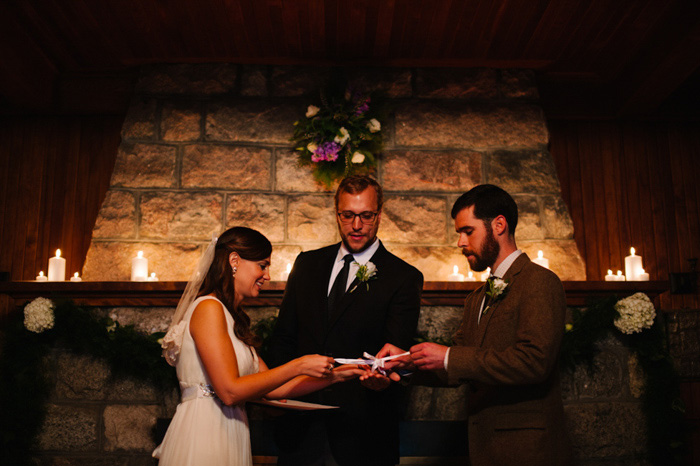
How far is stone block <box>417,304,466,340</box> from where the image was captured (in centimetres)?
366

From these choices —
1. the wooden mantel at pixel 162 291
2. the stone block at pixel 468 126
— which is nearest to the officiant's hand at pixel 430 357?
the wooden mantel at pixel 162 291

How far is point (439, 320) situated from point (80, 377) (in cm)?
228

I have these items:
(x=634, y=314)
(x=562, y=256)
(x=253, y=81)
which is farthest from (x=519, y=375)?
(x=253, y=81)

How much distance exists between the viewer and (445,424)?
11.1ft

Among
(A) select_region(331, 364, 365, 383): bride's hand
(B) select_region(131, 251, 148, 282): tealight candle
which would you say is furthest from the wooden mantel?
(A) select_region(331, 364, 365, 383): bride's hand

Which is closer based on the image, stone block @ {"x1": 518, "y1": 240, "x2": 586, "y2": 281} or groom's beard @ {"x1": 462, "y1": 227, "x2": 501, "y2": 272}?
groom's beard @ {"x1": 462, "y1": 227, "x2": 501, "y2": 272}

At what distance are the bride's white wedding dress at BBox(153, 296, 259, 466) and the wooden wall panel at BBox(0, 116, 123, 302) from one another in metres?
3.11

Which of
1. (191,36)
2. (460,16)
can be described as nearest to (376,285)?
(460,16)

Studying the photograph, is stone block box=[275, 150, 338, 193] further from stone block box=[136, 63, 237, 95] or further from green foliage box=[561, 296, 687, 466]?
green foliage box=[561, 296, 687, 466]

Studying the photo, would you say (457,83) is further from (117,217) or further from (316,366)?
(316,366)

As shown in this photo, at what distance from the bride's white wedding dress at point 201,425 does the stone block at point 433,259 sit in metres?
1.97

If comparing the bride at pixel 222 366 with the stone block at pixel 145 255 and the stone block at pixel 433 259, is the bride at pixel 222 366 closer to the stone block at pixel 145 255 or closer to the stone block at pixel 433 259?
the stone block at pixel 145 255

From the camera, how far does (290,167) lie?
14.1 ft

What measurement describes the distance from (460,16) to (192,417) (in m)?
3.01
